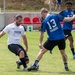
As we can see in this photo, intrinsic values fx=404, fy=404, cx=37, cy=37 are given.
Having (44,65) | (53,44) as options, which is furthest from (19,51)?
(44,65)

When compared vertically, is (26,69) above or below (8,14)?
below

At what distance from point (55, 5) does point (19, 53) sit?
24.1 m

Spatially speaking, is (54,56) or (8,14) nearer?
(54,56)

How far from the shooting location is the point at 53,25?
37.1ft

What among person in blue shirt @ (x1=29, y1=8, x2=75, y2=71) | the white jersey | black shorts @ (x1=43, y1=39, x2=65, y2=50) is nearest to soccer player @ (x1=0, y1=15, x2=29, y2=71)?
the white jersey

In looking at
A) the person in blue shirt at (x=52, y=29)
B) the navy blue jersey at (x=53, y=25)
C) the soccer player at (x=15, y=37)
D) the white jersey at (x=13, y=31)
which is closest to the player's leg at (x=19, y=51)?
the soccer player at (x=15, y=37)

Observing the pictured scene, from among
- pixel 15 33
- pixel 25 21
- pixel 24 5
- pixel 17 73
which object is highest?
pixel 24 5

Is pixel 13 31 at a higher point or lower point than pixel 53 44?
higher

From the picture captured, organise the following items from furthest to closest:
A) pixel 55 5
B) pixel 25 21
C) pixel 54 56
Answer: pixel 55 5, pixel 25 21, pixel 54 56

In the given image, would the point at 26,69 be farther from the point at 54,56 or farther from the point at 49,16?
the point at 54,56

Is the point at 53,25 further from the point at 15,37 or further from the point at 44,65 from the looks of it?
the point at 44,65

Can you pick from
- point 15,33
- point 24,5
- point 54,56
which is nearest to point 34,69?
point 15,33

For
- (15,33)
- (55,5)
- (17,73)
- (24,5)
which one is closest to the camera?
(17,73)

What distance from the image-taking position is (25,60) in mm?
11539
